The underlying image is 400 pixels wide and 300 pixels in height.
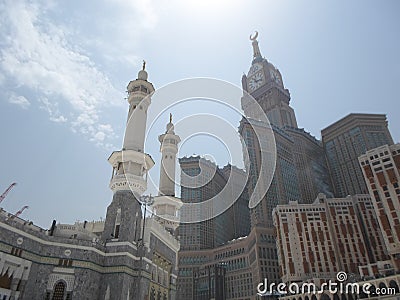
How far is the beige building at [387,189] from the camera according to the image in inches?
2589

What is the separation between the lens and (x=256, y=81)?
19475 centimetres

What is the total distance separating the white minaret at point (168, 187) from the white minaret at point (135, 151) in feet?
38.0

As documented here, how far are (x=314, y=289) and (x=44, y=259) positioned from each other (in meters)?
64.7

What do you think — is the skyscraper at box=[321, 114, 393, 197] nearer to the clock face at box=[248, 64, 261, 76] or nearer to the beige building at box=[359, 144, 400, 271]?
the clock face at box=[248, 64, 261, 76]

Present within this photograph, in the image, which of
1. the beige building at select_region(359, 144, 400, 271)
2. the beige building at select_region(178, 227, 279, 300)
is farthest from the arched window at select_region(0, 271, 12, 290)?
the beige building at select_region(178, 227, 279, 300)

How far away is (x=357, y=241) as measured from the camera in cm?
8875

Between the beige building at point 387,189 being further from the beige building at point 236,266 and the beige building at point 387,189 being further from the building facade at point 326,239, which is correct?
the beige building at point 236,266

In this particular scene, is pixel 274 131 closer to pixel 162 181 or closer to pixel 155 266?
pixel 162 181

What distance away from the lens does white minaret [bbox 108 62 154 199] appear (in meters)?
42.6

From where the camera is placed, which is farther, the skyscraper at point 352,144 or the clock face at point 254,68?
the clock face at point 254,68

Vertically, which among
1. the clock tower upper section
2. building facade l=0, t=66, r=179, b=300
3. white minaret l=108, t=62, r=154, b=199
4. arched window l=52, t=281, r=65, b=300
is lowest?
arched window l=52, t=281, r=65, b=300

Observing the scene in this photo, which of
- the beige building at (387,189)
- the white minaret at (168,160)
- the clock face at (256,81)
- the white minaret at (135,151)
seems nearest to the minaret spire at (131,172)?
the white minaret at (135,151)

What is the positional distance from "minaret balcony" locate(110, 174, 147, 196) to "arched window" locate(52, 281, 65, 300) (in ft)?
44.1

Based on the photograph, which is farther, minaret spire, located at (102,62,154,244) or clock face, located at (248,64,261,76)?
clock face, located at (248,64,261,76)
